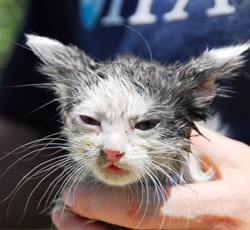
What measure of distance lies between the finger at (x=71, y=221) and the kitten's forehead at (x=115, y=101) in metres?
0.65

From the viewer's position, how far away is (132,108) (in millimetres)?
1309

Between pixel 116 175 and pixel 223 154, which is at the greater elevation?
pixel 223 154

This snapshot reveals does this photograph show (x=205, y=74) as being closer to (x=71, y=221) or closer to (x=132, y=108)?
(x=132, y=108)

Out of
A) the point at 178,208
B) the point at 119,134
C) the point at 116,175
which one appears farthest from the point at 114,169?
the point at 178,208

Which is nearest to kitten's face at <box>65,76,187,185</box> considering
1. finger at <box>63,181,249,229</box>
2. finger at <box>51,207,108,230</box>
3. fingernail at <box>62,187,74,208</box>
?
finger at <box>63,181,249,229</box>

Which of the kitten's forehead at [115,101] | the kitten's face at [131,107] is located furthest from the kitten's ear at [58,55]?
the kitten's forehead at [115,101]

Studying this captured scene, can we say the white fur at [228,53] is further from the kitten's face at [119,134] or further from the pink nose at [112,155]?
the pink nose at [112,155]

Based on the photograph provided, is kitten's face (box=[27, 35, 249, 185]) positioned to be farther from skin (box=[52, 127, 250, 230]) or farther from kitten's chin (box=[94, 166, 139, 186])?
skin (box=[52, 127, 250, 230])

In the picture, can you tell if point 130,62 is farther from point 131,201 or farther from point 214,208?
point 214,208

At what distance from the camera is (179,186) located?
1487mm

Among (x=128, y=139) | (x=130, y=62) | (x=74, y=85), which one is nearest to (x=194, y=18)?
(x=130, y=62)

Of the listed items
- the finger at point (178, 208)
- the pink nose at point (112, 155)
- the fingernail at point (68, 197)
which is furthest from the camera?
the fingernail at point (68, 197)

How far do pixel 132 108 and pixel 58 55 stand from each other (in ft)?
1.72

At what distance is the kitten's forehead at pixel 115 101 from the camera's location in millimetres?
1295
